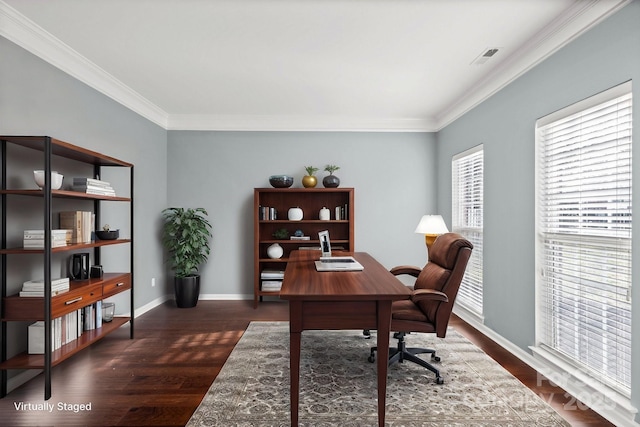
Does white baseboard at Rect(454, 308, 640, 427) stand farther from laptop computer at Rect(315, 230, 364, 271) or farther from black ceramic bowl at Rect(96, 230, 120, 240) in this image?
black ceramic bowl at Rect(96, 230, 120, 240)

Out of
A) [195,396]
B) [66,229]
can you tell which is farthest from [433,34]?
[66,229]

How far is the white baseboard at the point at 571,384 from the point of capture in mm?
2021

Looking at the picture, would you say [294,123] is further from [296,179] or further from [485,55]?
[485,55]

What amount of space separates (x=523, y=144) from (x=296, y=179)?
2993 mm

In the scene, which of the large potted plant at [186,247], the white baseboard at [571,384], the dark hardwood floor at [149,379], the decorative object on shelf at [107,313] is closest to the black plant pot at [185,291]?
the large potted plant at [186,247]

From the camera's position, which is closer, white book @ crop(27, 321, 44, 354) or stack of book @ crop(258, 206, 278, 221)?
white book @ crop(27, 321, 44, 354)

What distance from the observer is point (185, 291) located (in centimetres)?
461

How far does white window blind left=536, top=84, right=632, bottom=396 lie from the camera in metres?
2.09

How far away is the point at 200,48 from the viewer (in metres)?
2.95

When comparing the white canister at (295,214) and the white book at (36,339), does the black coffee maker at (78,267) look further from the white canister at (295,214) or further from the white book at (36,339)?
the white canister at (295,214)

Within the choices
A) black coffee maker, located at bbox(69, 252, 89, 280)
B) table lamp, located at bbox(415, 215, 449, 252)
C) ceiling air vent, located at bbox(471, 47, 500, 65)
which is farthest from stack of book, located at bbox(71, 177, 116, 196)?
ceiling air vent, located at bbox(471, 47, 500, 65)

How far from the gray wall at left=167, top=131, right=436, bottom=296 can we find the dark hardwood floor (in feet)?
4.27

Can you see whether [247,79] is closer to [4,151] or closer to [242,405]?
[4,151]

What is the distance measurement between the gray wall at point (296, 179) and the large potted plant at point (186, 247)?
302 mm
